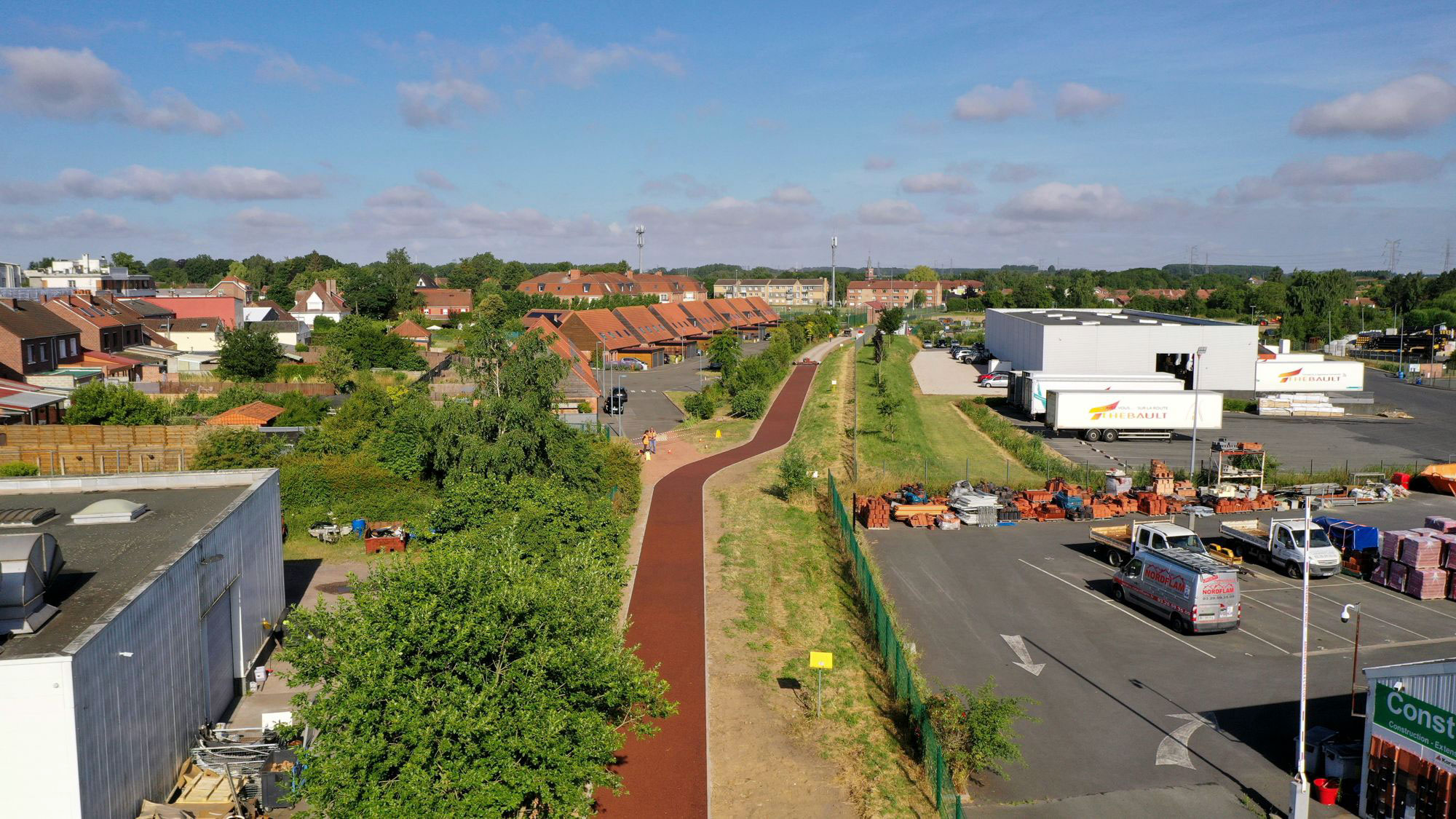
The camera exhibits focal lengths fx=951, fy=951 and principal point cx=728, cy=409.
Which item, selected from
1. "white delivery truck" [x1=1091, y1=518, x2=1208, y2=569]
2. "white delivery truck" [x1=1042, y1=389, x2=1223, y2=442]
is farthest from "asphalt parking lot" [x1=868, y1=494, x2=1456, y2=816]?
"white delivery truck" [x1=1042, y1=389, x2=1223, y2=442]

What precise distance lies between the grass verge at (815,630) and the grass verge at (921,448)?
296 cm

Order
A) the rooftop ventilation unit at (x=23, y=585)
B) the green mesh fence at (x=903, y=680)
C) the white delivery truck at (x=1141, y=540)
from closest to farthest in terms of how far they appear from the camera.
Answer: the rooftop ventilation unit at (x=23, y=585) < the green mesh fence at (x=903, y=680) < the white delivery truck at (x=1141, y=540)

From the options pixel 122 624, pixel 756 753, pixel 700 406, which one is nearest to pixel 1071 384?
pixel 700 406

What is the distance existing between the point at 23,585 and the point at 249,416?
3194 centimetres

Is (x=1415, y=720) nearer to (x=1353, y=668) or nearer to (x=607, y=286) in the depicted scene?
(x=1353, y=668)

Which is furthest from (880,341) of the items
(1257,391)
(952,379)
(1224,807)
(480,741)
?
(480,741)

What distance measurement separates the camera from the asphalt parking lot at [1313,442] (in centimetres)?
4238

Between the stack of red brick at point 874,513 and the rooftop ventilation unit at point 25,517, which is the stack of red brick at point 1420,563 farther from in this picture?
the rooftop ventilation unit at point 25,517

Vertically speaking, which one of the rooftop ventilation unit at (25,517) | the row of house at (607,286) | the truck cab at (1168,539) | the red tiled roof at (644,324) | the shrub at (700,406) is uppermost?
the row of house at (607,286)

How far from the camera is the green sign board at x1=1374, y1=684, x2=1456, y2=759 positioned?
45.1 feet

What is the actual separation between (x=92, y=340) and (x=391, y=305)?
5369cm

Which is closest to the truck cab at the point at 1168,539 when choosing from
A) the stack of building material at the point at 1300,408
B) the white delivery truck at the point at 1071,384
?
the white delivery truck at the point at 1071,384

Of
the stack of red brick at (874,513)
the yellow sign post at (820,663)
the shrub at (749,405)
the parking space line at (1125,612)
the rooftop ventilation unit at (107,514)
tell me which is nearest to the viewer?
the yellow sign post at (820,663)

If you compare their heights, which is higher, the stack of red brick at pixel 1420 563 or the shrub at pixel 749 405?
the shrub at pixel 749 405
